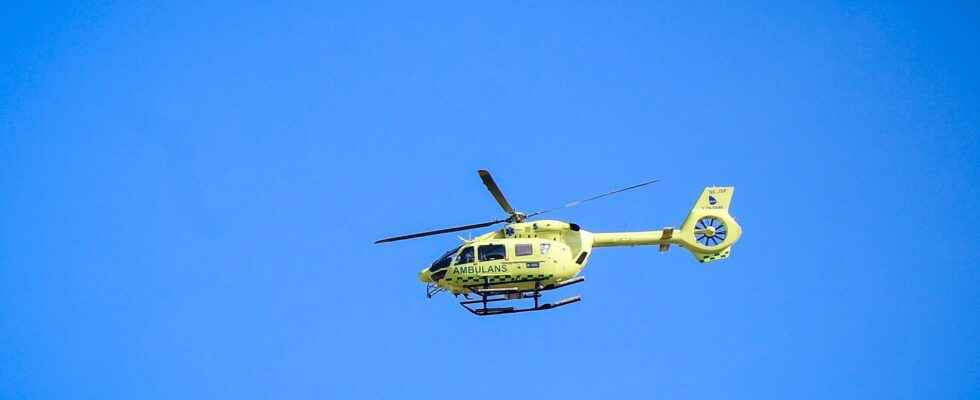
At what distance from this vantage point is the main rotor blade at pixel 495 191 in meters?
20.1

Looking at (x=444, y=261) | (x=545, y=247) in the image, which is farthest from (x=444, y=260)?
(x=545, y=247)

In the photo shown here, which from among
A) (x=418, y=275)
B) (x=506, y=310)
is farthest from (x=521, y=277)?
(x=418, y=275)

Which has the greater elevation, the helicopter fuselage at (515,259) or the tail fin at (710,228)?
the tail fin at (710,228)

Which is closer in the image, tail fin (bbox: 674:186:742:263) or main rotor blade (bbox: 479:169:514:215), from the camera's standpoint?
main rotor blade (bbox: 479:169:514:215)

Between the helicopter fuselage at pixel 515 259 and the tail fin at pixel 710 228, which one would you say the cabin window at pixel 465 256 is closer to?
the helicopter fuselage at pixel 515 259

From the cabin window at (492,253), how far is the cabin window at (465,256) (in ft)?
0.74

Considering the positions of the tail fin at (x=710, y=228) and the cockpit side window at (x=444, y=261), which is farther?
the tail fin at (x=710, y=228)

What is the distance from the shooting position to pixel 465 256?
70.3 feet

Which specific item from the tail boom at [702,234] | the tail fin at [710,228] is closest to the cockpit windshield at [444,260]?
the tail boom at [702,234]

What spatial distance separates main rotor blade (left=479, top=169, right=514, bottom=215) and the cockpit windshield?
4.49 feet

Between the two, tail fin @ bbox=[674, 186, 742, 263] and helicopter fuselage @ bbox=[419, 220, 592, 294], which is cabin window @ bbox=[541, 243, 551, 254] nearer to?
helicopter fuselage @ bbox=[419, 220, 592, 294]

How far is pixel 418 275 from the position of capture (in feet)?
73.5

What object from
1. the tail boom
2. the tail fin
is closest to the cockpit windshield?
the tail boom

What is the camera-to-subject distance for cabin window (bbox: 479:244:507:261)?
21.4m
